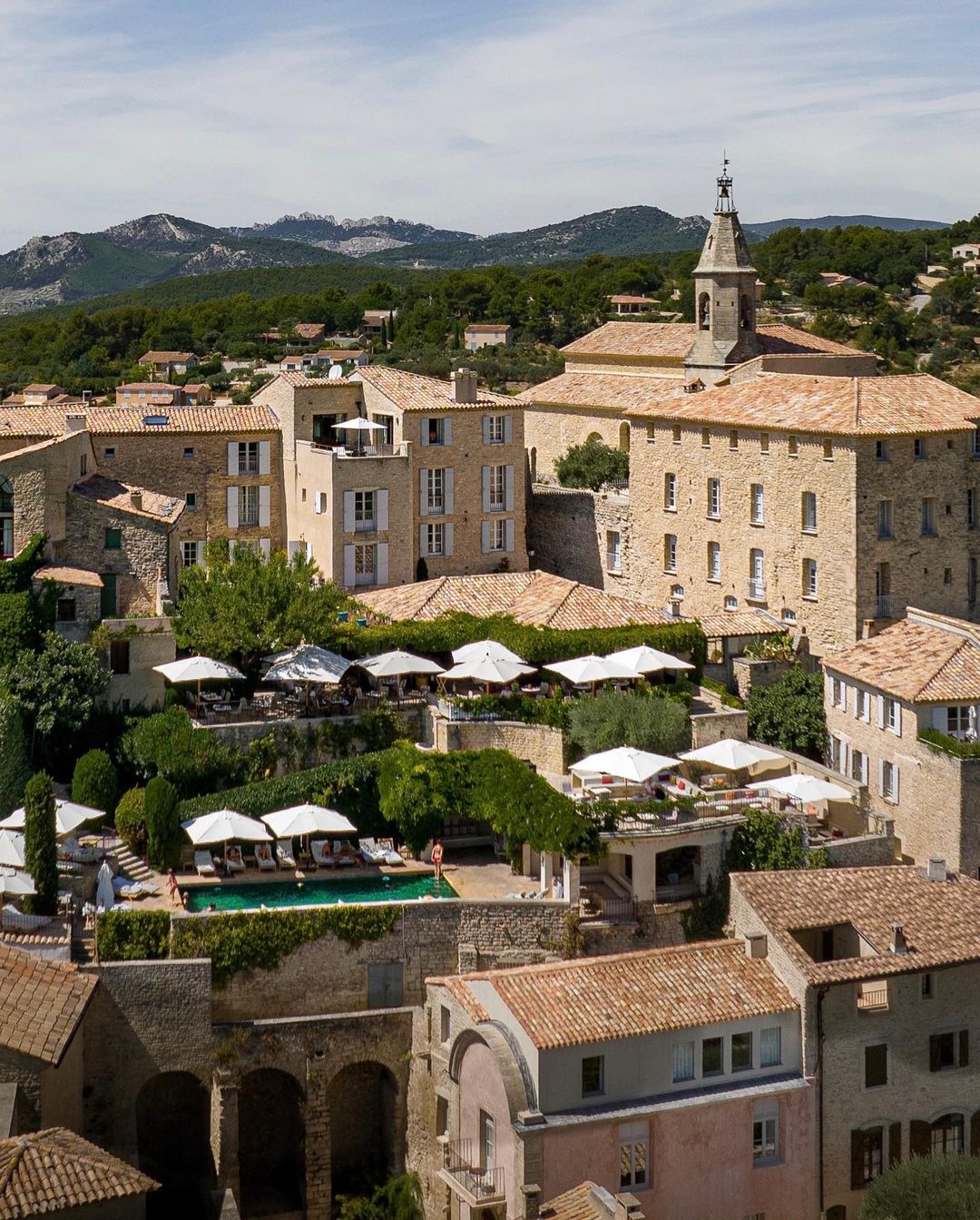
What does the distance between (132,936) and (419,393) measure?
2376cm

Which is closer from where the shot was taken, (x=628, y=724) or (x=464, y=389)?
(x=628, y=724)

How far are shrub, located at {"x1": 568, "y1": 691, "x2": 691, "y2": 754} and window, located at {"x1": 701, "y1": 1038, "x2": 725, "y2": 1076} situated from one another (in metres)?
9.81

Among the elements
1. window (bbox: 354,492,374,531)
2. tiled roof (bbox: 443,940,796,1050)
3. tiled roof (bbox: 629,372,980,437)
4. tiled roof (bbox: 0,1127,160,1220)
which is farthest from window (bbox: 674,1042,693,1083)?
window (bbox: 354,492,374,531)

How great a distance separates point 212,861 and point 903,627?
17.9 meters

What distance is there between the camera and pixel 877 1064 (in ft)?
110

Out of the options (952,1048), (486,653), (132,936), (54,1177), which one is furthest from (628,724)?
(54,1177)

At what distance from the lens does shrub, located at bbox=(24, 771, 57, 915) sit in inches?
1394

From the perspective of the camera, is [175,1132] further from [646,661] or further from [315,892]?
[646,661]

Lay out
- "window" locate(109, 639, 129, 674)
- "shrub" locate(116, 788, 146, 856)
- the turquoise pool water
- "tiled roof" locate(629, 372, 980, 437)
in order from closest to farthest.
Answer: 1. the turquoise pool water
2. "shrub" locate(116, 788, 146, 856)
3. "window" locate(109, 639, 129, 674)
4. "tiled roof" locate(629, 372, 980, 437)

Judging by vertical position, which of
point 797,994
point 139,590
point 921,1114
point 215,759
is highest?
point 139,590

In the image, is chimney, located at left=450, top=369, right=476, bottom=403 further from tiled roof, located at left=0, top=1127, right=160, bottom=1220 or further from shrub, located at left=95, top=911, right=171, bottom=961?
tiled roof, located at left=0, top=1127, right=160, bottom=1220

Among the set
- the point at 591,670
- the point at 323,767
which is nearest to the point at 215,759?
the point at 323,767

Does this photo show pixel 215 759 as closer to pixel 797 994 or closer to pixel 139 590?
pixel 139 590

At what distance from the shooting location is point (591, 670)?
4306 centimetres
